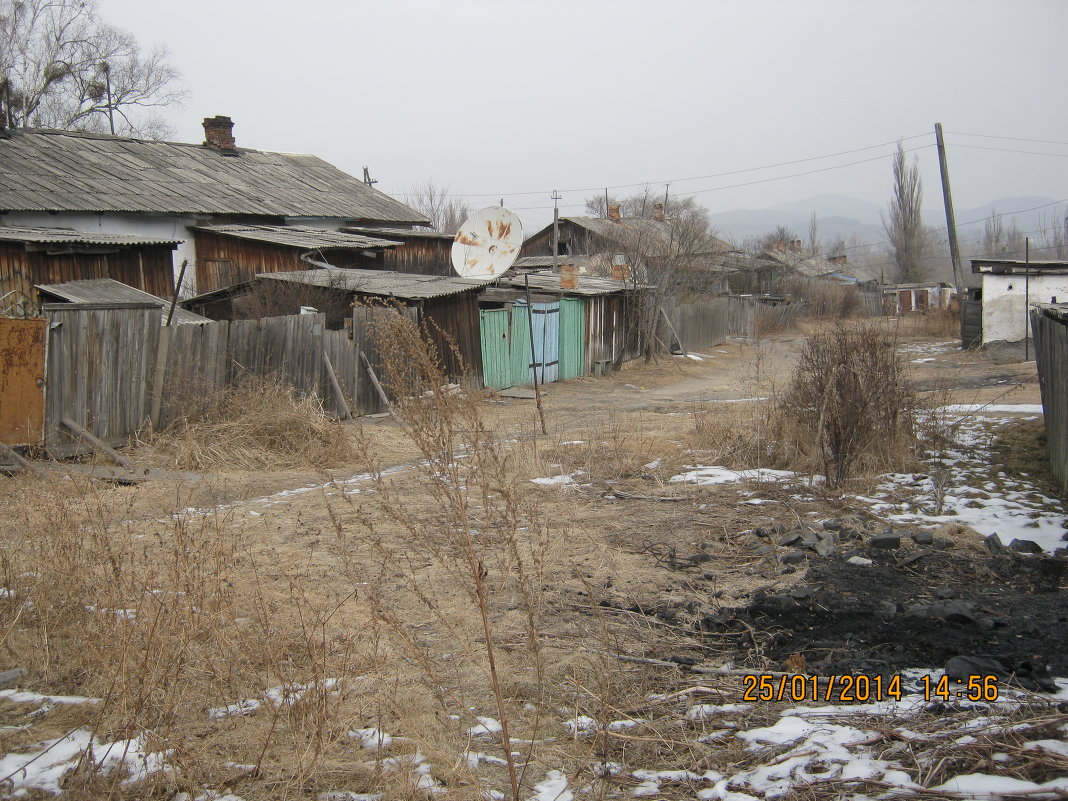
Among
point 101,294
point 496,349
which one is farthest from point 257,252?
point 101,294

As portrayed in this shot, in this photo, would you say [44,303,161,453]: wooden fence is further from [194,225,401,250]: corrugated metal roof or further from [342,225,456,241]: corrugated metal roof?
[342,225,456,241]: corrugated metal roof

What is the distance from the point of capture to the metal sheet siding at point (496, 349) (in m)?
16.5

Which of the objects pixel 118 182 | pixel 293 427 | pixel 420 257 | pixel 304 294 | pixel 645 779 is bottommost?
pixel 645 779

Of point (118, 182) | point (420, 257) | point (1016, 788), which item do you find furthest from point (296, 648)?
point (420, 257)

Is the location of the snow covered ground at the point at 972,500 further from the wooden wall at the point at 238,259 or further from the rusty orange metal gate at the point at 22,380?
the wooden wall at the point at 238,259

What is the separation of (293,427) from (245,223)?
42.6ft

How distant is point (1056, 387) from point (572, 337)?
13284 millimetres

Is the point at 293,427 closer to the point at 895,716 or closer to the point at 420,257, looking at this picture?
the point at 895,716

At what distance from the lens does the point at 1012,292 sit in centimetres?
2066

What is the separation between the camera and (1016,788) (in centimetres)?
249

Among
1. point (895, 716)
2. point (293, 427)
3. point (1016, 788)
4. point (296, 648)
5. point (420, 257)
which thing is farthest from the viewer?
point (420, 257)

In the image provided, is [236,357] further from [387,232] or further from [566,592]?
[387,232]

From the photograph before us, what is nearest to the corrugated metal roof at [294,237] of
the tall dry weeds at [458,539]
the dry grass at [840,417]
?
the tall dry weeds at [458,539]

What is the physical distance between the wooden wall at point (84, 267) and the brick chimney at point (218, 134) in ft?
31.2
